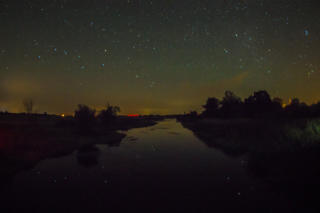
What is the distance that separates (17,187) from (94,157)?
8054mm

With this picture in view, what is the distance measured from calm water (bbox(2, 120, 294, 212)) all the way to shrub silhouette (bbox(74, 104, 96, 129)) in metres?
18.7

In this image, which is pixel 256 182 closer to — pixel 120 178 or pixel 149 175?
pixel 149 175

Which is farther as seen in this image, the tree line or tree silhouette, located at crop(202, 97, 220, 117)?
tree silhouette, located at crop(202, 97, 220, 117)

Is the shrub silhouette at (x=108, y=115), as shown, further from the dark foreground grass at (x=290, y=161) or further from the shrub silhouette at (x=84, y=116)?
the dark foreground grass at (x=290, y=161)

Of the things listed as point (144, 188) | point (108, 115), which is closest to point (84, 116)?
point (108, 115)

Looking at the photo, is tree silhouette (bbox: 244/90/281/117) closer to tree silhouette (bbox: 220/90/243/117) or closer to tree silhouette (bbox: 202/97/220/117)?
tree silhouette (bbox: 220/90/243/117)

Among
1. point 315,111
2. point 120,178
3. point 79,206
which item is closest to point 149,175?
point 120,178

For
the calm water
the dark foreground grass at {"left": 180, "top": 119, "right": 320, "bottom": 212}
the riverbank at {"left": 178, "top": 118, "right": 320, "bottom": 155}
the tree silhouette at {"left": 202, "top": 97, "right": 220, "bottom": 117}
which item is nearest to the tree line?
the tree silhouette at {"left": 202, "top": 97, "right": 220, "bottom": 117}

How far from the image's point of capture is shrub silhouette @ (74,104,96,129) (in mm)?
34562

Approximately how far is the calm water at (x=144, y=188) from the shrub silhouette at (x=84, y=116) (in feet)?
61.4

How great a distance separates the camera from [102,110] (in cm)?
4678

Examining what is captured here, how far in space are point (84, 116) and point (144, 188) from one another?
28.5 m

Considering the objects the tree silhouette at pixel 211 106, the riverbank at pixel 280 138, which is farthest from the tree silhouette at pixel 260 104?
the riverbank at pixel 280 138

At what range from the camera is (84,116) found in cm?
3466
